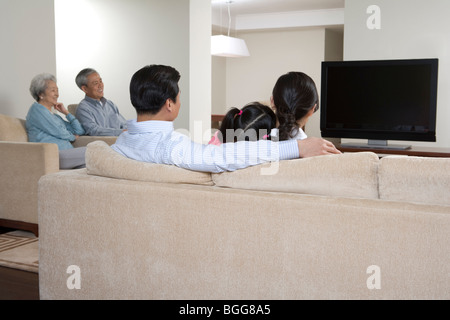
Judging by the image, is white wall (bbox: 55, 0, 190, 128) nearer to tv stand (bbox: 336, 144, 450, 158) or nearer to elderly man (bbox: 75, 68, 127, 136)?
elderly man (bbox: 75, 68, 127, 136)

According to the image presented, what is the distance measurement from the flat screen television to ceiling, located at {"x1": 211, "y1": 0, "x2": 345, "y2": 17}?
375 centimetres

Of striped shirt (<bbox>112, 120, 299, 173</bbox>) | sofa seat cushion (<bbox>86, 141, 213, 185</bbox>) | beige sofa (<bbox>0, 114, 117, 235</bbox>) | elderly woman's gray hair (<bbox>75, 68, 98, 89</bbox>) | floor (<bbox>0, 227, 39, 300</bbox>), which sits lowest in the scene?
floor (<bbox>0, 227, 39, 300</bbox>)

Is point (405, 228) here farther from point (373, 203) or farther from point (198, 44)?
point (198, 44)

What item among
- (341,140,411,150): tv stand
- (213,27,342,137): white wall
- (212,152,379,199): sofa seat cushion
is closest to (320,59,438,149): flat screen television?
(341,140,411,150): tv stand

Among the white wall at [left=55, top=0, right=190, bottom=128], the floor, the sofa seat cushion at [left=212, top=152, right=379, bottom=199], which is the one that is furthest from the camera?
the white wall at [left=55, top=0, right=190, bottom=128]

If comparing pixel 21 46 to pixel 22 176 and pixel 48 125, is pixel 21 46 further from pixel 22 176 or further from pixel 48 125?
pixel 22 176

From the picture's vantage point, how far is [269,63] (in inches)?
376

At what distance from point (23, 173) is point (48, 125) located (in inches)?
26.6

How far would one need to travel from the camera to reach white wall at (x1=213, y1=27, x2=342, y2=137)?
9.16 meters

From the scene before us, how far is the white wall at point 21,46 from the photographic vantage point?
429cm

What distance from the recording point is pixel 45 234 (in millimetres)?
1837

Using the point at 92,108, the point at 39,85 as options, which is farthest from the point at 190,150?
the point at 92,108
